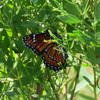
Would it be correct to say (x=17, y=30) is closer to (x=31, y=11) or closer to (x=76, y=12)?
(x=31, y=11)

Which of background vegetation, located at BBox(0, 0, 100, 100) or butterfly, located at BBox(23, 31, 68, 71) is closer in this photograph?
background vegetation, located at BBox(0, 0, 100, 100)

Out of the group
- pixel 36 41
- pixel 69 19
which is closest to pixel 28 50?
pixel 36 41

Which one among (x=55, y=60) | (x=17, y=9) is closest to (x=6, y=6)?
(x=17, y=9)

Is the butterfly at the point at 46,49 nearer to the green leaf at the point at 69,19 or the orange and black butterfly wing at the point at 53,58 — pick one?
the orange and black butterfly wing at the point at 53,58

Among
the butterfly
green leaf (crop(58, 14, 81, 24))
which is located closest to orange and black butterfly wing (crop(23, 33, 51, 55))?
the butterfly

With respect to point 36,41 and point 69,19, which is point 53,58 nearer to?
point 36,41

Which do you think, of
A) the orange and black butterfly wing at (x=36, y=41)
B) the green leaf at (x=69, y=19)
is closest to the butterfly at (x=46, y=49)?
the orange and black butterfly wing at (x=36, y=41)

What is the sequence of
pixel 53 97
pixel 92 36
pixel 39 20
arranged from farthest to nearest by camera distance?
pixel 53 97 → pixel 39 20 → pixel 92 36

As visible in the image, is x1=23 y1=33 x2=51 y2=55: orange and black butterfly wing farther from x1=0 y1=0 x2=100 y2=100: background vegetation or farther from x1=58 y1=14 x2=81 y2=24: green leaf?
x1=58 y1=14 x2=81 y2=24: green leaf
